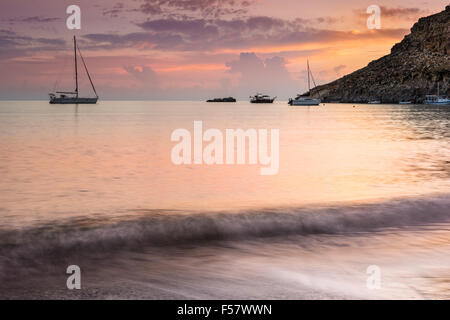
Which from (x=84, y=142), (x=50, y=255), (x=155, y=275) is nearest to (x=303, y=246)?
(x=155, y=275)

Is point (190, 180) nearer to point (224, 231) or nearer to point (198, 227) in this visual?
point (198, 227)

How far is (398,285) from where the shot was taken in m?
6.68

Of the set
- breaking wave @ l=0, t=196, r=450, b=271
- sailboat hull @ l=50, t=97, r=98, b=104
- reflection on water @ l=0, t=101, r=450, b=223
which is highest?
sailboat hull @ l=50, t=97, r=98, b=104

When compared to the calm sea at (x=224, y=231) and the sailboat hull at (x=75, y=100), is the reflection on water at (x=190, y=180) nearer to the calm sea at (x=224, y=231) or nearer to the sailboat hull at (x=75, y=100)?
the calm sea at (x=224, y=231)

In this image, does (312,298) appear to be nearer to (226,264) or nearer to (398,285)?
(398,285)

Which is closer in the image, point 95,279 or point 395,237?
point 95,279

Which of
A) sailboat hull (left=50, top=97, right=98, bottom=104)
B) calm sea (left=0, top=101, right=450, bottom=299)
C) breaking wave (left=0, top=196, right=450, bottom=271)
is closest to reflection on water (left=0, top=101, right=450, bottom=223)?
calm sea (left=0, top=101, right=450, bottom=299)

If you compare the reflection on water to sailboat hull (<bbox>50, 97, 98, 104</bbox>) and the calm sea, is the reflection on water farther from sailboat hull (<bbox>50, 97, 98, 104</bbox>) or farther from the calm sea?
sailboat hull (<bbox>50, 97, 98, 104</bbox>)

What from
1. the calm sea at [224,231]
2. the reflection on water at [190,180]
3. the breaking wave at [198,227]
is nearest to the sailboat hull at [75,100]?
the reflection on water at [190,180]

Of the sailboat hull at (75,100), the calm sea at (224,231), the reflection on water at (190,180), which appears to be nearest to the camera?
the calm sea at (224,231)

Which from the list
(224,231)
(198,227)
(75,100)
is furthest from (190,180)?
(75,100)

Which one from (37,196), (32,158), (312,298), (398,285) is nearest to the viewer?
(312,298)

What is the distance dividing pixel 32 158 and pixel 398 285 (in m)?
24.0

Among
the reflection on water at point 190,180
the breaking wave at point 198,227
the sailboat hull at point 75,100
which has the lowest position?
the breaking wave at point 198,227
